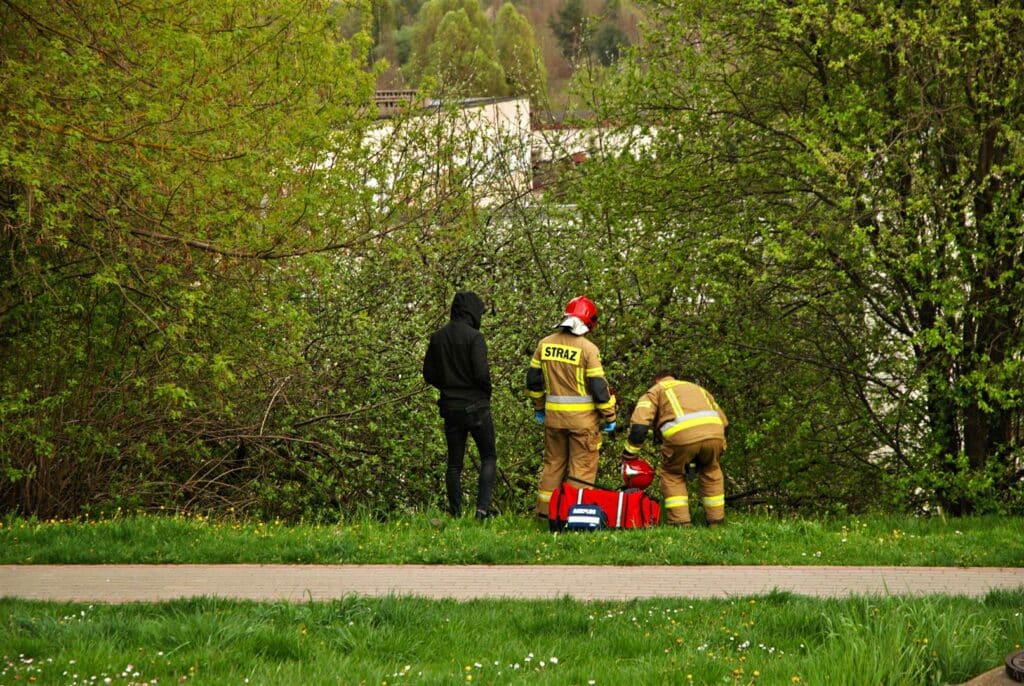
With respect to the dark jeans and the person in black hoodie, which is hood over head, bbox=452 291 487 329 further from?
the dark jeans

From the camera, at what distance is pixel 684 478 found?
1020cm

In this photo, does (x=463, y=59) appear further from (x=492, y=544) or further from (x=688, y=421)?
(x=492, y=544)

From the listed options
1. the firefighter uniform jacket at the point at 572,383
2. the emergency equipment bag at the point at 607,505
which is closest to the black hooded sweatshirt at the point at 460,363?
the firefighter uniform jacket at the point at 572,383

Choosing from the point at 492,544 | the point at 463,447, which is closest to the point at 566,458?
the point at 463,447

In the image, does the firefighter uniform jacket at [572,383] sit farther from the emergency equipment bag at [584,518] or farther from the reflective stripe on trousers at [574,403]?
the emergency equipment bag at [584,518]

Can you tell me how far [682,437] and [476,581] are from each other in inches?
115

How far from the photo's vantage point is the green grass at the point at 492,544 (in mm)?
8312

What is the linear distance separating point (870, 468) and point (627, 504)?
4.49 metres

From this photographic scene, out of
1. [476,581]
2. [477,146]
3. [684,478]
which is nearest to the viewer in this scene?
[476,581]

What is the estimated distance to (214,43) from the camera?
1052 centimetres

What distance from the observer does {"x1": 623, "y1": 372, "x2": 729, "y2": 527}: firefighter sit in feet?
32.7

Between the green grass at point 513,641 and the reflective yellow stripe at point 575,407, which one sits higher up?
the reflective yellow stripe at point 575,407

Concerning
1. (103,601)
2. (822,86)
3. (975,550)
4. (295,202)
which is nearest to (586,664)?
(103,601)

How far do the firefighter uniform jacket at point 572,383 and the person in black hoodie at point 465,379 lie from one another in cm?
47
